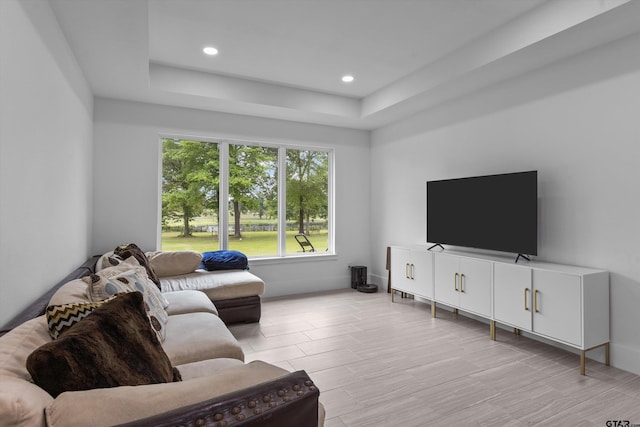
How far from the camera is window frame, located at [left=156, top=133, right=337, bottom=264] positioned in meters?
4.75

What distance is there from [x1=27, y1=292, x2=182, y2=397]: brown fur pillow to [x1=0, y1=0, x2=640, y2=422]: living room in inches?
31.8

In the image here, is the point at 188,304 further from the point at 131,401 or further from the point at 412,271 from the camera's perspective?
the point at 412,271

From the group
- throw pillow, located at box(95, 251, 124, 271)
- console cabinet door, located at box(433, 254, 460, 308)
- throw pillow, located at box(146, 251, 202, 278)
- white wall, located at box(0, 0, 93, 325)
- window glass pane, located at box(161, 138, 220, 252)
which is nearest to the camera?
white wall, located at box(0, 0, 93, 325)

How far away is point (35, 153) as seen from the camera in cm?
206

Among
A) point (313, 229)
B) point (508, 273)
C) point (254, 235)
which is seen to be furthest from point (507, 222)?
point (254, 235)

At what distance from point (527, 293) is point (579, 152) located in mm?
1318

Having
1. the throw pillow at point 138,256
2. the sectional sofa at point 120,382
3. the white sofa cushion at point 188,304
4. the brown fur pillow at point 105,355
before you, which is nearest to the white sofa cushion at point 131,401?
the sectional sofa at point 120,382

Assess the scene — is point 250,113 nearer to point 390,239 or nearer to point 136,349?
point 390,239

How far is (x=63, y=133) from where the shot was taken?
270cm

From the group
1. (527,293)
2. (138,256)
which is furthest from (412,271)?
(138,256)

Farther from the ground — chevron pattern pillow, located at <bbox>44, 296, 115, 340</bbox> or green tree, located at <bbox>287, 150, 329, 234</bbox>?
green tree, located at <bbox>287, 150, 329, 234</bbox>

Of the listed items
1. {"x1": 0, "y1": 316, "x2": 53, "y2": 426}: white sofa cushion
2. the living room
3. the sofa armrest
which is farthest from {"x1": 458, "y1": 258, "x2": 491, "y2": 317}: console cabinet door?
{"x1": 0, "y1": 316, "x2": 53, "y2": 426}: white sofa cushion

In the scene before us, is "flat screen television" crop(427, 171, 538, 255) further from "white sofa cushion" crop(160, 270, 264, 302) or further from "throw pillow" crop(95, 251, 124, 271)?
"throw pillow" crop(95, 251, 124, 271)

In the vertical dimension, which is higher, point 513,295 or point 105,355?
point 105,355
